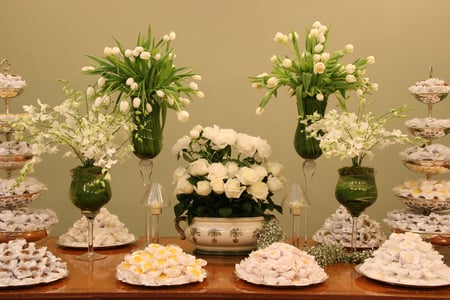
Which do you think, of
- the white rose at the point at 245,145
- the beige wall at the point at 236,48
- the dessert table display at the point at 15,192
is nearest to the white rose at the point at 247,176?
the white rose at the point at 245,145

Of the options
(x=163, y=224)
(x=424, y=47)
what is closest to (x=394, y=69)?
(x=424, y=47)

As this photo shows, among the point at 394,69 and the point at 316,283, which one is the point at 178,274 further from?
the point at 394,69

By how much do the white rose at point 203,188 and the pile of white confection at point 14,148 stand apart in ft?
2.16

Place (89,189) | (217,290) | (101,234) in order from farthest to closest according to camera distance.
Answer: (101,234) < (89,189) < (217,290)

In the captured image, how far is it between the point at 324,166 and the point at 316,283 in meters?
1.42

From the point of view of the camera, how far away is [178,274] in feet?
7.64

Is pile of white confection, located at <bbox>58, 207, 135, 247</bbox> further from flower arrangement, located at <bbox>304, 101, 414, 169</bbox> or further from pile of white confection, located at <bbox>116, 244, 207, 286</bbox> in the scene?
flower arrangement, located at <bbox>304, 101, 414, 169</bbox>

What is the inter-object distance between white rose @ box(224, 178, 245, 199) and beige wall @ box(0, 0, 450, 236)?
35.7 inches

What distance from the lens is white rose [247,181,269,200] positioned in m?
2.71

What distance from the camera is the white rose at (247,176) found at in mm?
2691

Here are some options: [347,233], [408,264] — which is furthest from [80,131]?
[408,264]

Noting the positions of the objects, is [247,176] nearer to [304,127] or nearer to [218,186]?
[218,186]

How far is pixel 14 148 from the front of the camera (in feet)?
9.20

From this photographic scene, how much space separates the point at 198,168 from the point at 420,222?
0.82 m
